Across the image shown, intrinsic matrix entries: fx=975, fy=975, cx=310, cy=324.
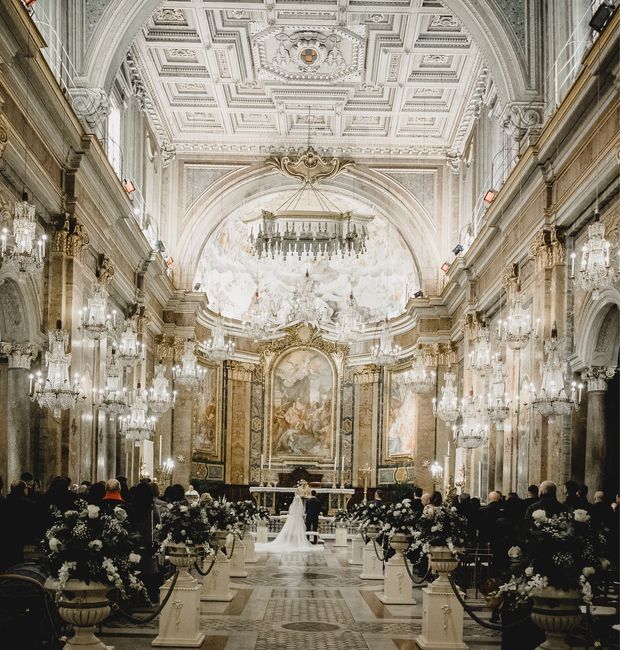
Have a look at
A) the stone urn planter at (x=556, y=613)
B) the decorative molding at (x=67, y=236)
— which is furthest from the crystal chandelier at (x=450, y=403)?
the stone urn planter at (x=556, y=613)

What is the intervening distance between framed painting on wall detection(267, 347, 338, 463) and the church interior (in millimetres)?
82

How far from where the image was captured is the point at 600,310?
1459 cm

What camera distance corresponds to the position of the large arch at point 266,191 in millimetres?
29734

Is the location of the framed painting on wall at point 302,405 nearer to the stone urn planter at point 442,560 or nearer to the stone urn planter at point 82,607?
the stone urn planter at point 442,560

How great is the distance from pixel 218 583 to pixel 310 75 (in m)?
14.9

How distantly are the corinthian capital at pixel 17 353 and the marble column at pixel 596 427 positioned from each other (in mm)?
8674

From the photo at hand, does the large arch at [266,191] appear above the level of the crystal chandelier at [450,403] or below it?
above

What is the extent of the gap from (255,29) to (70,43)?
571 centimetres

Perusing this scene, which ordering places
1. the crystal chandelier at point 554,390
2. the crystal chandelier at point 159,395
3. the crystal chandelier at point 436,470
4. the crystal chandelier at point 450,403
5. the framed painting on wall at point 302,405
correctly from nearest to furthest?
the crystal chandelier at point 554,390, the crystal chandelier at point 159,395, the crystal chandelier at point 450,403, the crystal chandelier at point 436,470, the framed painting on wall at point 302,405

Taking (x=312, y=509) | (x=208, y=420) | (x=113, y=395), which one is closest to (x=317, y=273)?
(x=208, y=420)

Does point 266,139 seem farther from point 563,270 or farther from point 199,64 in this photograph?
point 563,270

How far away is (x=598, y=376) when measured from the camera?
15070mm

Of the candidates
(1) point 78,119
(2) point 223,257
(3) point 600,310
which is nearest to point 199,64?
(1) point 78,119

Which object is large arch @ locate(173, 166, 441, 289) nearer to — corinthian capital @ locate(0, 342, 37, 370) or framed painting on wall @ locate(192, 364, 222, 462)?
framed painting on wall @ locate(192, 364, 222, 462)
